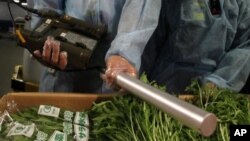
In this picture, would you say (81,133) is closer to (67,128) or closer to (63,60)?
(67,128)

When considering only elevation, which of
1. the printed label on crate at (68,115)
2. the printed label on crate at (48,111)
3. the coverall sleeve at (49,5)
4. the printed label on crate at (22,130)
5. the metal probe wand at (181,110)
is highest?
the coverall sleeve at (49,5)

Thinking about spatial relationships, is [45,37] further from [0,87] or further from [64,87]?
[0,87]

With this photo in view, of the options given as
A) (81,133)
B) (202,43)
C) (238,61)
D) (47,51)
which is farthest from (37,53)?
(238,61)

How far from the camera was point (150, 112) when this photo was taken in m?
0.97

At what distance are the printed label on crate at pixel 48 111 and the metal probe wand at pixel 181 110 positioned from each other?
324mm

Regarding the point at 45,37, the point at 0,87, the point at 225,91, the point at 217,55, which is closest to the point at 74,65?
the point at 45,37

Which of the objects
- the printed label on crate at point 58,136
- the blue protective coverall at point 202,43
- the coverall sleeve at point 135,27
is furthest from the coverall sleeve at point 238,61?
the printed label on crate at point 58,136

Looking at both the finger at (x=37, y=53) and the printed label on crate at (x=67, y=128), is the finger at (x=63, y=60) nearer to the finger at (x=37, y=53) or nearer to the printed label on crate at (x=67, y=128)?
the finger at (x=37, y=53)

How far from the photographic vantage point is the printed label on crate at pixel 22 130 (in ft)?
3.01

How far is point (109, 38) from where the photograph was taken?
131cm

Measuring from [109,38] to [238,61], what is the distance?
1.78 feet

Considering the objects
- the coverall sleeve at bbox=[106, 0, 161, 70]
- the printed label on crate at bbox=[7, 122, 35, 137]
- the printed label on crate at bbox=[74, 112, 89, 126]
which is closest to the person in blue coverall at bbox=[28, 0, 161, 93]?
the coverall sleeve at bbox=[106, 0, 161, 70]

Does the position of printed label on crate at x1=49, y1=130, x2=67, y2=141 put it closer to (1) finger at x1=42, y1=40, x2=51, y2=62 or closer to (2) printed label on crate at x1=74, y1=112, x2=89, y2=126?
(2) printed label on crate at x1=74, y1=112, x2=89, y2=126

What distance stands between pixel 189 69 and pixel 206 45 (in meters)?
0.13
